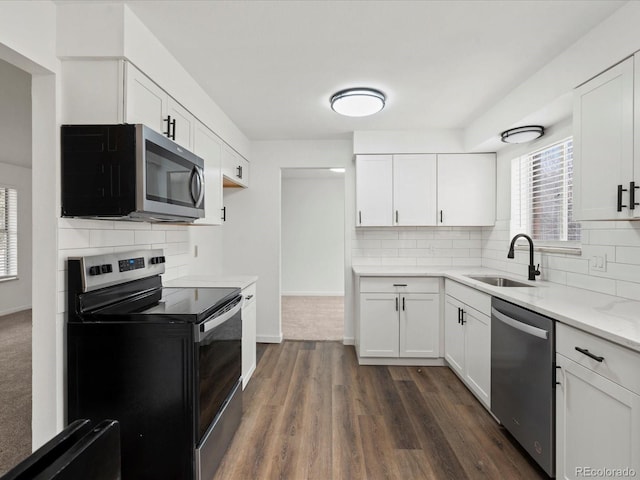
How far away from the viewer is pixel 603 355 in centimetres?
135

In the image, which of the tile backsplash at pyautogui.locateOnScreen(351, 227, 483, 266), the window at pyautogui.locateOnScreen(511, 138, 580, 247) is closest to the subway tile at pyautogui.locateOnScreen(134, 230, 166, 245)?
the tile backsplash at pyautogui.locateOnScreen(351, 227, 483, 266)

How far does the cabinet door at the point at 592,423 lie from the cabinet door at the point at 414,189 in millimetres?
2180

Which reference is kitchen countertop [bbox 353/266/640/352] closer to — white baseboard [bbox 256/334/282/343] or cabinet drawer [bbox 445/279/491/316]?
cabinet drawer [bbox 445/279/491/316]

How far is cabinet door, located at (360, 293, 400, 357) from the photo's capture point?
3291 mm

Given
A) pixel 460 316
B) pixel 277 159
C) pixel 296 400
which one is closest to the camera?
pixel 296 400

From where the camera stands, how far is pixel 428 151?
3.61 meters

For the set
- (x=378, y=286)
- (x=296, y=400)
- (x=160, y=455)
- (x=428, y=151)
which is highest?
(x=428, y=151)

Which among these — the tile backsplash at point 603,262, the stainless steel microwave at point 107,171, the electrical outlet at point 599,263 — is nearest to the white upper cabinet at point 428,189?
the tile backsplash at point 603,262

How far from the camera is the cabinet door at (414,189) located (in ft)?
11.9

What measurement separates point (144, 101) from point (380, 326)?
2.67 meters

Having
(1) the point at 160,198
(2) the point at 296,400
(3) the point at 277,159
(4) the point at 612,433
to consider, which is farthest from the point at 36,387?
(3) the point at 277,159

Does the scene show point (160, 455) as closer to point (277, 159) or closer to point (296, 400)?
point (296, 400)

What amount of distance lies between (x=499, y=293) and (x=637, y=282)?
0.69m

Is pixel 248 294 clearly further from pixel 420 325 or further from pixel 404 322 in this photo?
pixel 420 325
